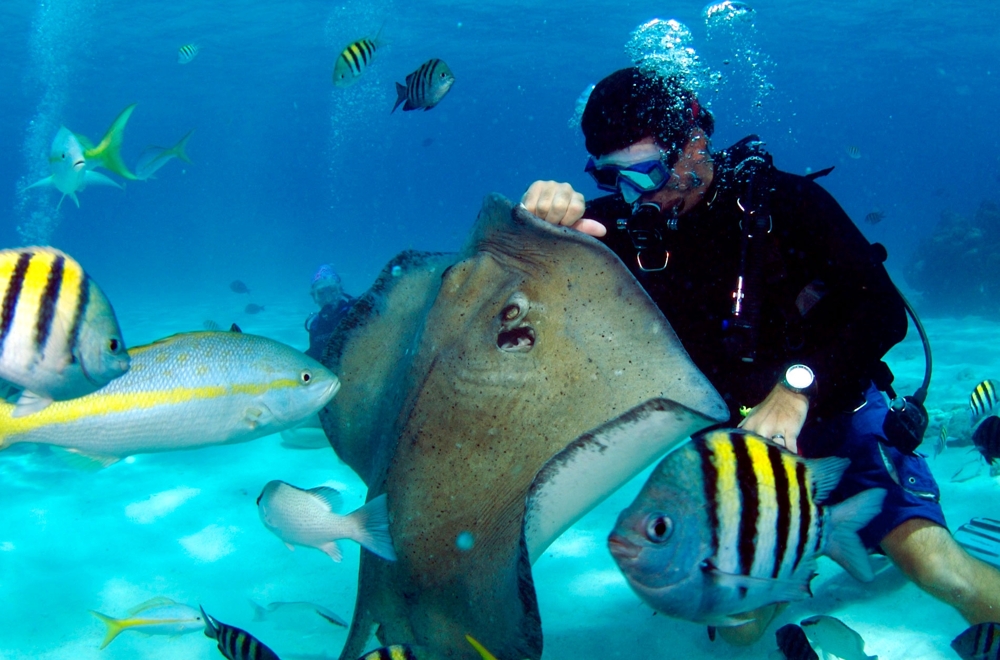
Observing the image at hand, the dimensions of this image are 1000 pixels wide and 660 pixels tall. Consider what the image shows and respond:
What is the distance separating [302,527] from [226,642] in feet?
1.80

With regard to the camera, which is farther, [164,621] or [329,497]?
[164,621]

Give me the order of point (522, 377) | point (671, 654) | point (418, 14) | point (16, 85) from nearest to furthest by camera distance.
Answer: point (522, 377)
point (671, 654)
point (418, 14)
point (16, 85)

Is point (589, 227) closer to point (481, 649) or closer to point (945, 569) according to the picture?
point (481, 649)

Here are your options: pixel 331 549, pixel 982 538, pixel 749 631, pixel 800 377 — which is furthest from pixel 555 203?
pixel 982 538

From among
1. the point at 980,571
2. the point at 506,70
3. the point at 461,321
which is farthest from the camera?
the point at 506,70

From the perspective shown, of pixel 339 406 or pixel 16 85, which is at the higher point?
pixel 16 85

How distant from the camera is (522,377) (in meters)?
2.45

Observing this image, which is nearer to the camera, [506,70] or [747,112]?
[506,70]

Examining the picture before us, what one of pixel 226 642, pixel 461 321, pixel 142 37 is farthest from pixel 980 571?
pixel 142 37

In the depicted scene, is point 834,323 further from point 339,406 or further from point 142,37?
point 142,37

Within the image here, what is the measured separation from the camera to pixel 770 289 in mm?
3238

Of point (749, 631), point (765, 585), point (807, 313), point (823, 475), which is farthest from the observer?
point (749, 631)

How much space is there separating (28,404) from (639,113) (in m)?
3.09

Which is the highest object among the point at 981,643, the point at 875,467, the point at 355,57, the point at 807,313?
the point at 355,57
